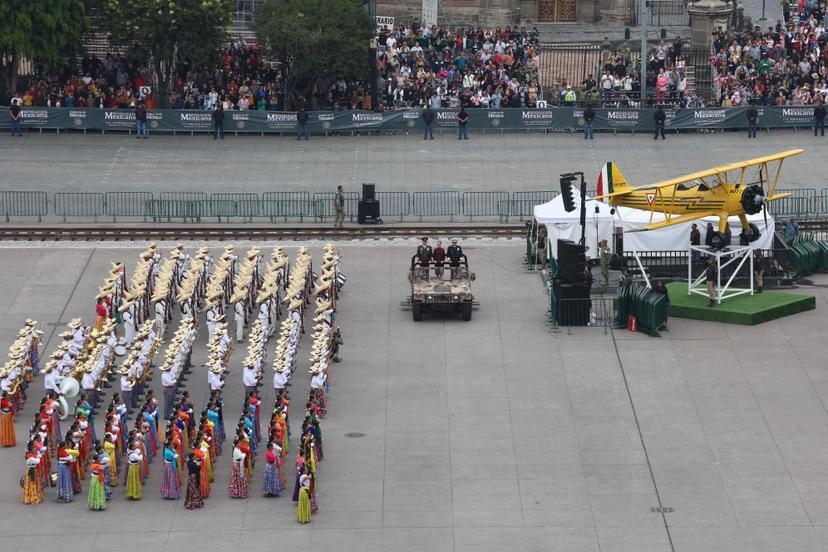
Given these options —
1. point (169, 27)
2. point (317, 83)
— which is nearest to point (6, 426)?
point (169, 27)

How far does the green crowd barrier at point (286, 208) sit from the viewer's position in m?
61.5

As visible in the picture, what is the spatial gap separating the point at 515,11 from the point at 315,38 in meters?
12.8

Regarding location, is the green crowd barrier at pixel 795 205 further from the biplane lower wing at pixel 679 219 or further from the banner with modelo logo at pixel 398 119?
the biplane lower wing at pixel 679 219

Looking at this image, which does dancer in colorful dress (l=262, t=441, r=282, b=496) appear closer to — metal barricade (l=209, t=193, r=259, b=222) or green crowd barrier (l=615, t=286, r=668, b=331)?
green crowd barrier (l=615, t=286, r=668, b=331)

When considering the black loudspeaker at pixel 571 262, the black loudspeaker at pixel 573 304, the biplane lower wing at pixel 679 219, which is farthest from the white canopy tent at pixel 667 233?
the black loudspeaker at pixel 573 304

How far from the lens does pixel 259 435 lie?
1636 inches

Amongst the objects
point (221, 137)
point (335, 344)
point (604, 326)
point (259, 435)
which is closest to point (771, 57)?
point (221, 137)

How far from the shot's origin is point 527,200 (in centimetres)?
6259

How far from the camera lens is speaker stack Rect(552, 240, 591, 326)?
49594mm

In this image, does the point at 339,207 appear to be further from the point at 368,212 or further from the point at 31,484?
the point at 31,484

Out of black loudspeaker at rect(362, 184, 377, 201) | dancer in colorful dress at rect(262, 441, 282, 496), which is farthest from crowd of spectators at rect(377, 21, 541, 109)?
dancer in colorful dress at rect(262, 441, 282, 496)

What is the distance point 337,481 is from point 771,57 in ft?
128

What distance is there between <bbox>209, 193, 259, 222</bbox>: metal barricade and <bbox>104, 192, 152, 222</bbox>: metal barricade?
201 centimetres

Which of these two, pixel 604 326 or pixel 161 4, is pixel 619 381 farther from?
pixel 161 4
